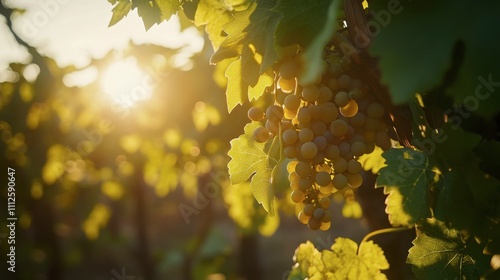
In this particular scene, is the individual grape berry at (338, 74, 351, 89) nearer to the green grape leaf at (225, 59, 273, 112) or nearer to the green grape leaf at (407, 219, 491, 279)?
the green grape leaf at (225, 59, 273, 112)

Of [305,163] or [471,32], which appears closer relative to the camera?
[471,32]

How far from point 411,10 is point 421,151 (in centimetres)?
38

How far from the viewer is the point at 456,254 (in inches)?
52.0

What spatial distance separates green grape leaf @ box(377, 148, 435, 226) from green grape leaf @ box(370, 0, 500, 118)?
26 cm

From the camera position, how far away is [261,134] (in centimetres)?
139

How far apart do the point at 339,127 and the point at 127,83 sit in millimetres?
4876

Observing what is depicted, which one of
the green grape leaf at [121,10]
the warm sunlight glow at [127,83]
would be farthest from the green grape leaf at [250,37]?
the warm sunlight glow at [127,83]

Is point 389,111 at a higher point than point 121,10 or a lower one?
lower

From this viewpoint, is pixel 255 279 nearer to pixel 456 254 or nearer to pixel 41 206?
pixel 41 206

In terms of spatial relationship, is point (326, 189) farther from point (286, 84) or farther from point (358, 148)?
point (286, 84)

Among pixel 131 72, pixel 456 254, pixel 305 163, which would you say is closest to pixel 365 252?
pixel 456 254

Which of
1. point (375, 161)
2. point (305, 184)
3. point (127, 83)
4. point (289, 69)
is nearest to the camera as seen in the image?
point (289, 69)

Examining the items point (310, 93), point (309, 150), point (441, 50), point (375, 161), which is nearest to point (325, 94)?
point (310, 93)

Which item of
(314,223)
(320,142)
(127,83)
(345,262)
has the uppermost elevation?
(320,142)
